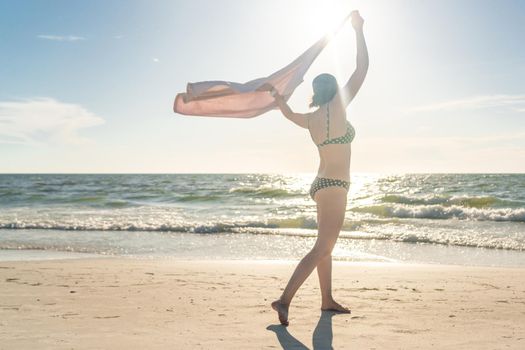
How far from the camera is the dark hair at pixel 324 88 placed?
4738mm

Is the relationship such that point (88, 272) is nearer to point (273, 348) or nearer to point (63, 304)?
point (63, 304)

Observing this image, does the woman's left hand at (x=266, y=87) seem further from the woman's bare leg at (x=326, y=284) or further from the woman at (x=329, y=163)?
the woman's bare leg at (x=326, y=284)

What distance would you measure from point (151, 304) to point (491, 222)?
1811cm

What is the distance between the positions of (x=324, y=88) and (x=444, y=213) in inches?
814

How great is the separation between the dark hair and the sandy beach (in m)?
1.98

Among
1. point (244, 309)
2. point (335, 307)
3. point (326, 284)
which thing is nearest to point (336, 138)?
point (326, 284)

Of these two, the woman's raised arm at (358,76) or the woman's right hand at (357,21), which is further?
the woman's right hand at (357,21)

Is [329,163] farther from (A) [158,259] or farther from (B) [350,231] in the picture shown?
(B) [350,231]

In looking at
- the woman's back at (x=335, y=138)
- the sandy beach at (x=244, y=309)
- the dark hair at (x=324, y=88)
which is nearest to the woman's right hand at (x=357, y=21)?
the dark hair at (x=324, y=88)

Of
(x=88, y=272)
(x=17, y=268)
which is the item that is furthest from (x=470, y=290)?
(x=17, y=268)

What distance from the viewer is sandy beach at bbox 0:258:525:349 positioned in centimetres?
422

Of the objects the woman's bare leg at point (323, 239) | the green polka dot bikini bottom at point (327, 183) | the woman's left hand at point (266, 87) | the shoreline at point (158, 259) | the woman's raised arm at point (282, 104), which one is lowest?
the shoreline at point (158, 259)

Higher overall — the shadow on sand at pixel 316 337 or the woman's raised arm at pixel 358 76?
the woman's raised arm at pixel 358 76

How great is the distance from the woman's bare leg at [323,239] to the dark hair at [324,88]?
79 cm
